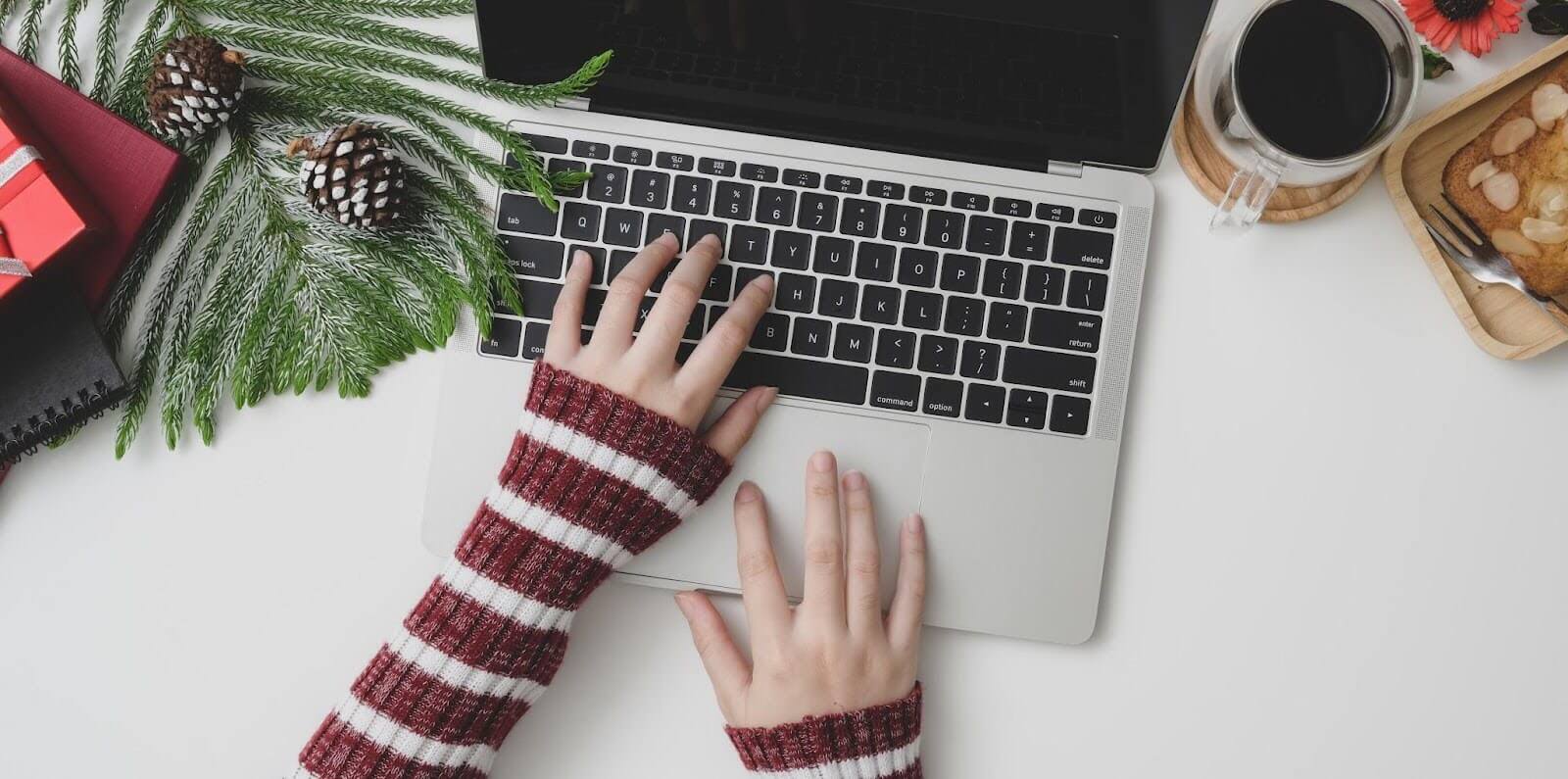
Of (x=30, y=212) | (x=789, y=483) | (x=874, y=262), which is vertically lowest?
(x=789, y=483)

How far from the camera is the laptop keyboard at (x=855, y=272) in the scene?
0.66 m

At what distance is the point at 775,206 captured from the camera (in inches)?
26.0

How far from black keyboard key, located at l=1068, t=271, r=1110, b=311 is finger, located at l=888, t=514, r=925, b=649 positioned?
0.58ft

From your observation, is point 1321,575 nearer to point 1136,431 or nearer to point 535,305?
point 1136,431

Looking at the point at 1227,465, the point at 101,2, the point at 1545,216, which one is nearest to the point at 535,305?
the point at 101,2

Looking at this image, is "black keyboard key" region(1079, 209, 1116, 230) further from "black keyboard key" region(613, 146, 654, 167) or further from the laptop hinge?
"black keyboard key" region(613, 146, 654, 167)

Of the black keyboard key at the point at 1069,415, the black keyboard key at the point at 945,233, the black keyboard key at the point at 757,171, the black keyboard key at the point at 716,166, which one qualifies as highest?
the black keyboard key at the point at 716,166

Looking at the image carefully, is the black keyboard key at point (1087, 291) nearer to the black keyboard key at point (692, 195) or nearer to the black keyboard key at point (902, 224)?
the black keyboard key at point (902, 224)

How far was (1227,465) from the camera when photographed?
0.69 metres

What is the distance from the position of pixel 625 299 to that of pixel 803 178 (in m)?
0.14

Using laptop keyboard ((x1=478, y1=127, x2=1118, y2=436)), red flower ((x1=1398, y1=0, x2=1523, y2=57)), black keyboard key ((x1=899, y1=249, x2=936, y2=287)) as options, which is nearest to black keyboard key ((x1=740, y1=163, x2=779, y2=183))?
laptop keyboard ((x1=478, y1=127, x2=1118, y2=436))

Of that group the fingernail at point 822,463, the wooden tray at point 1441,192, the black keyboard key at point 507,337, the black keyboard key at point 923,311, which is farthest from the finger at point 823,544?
the wooden tray at point 1441,192

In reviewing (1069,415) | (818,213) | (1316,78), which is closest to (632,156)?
(818,213)

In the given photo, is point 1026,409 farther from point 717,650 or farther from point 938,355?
point 717,650
